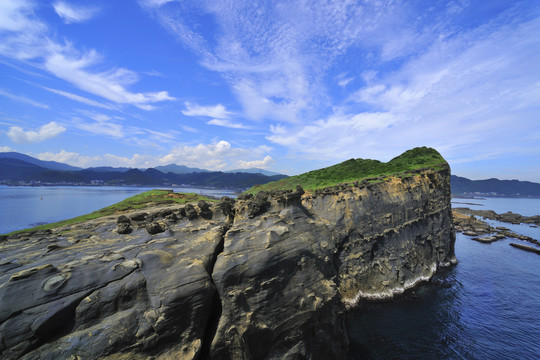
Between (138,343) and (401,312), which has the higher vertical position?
(138,343)

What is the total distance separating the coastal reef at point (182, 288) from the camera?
32.9ft

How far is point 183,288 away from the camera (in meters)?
12.3

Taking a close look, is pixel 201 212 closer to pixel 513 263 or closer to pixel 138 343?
pixel 138 343

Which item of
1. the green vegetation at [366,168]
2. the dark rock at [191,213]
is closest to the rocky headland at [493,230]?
the green vegetation at [366,168]

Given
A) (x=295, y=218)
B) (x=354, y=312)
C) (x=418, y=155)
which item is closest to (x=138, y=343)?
(x=295, y=218)

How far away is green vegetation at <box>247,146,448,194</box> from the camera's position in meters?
46.3

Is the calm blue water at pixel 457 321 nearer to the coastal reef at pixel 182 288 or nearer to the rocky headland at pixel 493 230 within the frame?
the coastal reef at pixel 182 288

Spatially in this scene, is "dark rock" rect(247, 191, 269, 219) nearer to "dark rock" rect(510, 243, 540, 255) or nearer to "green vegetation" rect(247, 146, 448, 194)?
"green vegetation" rect(247, 146, 448, 194)

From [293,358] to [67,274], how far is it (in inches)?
570

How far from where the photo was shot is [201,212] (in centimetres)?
1964

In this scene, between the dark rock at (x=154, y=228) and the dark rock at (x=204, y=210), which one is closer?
the dark rock at (x=154, y=228)

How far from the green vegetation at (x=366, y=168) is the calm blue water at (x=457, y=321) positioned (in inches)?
868

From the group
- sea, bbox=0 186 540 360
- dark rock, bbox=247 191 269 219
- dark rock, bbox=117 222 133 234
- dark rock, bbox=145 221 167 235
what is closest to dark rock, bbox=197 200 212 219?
dark rock, bbox=145 221 167 235

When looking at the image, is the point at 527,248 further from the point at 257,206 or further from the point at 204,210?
the point at 204,210
